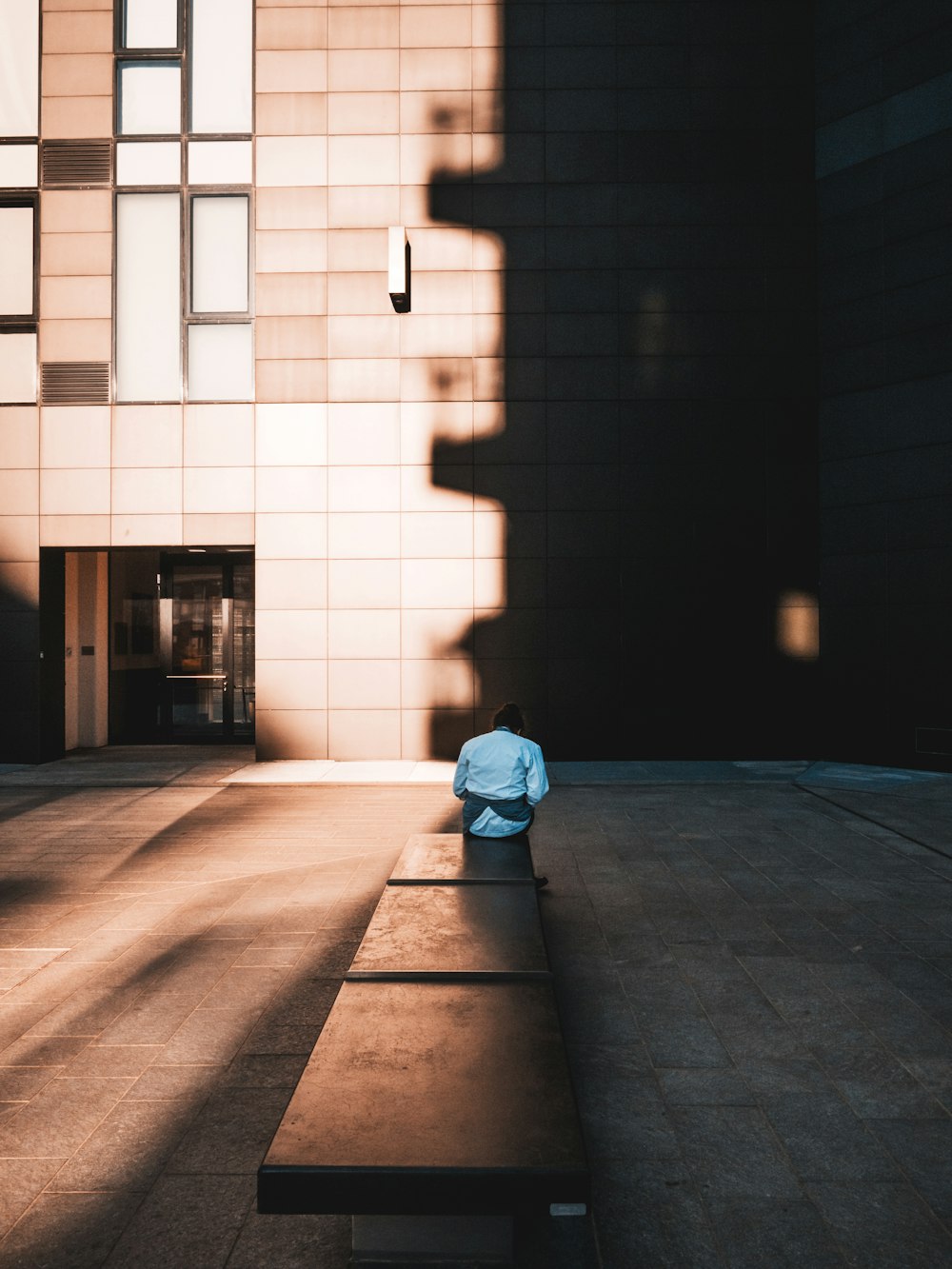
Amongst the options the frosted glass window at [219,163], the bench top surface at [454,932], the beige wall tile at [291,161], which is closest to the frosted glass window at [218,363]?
the frosted glass window at [219,163]

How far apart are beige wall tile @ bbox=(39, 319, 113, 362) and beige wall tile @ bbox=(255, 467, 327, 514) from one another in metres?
3.51

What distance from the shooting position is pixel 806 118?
15.8 meters

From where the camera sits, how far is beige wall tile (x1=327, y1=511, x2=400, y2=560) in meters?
15.9

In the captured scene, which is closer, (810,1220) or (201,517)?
(810,1220)

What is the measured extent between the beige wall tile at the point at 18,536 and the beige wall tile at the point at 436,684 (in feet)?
22.5

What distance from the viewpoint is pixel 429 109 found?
1581 cm

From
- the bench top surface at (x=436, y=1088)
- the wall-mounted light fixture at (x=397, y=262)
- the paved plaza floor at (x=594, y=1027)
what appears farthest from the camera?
the wall-mounted light fixture at (x=397, y=262)

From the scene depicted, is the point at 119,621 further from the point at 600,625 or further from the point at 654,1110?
the point at 654,1110

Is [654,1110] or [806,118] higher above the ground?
[806,118]

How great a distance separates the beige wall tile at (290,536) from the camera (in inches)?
625

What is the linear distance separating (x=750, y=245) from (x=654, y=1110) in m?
15.3

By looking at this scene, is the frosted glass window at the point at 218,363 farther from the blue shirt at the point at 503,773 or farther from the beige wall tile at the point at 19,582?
the blue shirt at the point at 503,773

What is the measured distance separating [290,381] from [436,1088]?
1433 centimetres

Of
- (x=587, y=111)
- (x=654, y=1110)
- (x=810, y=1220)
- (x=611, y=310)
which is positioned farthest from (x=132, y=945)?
(x=587, y=111)
